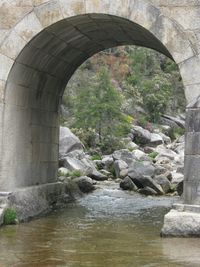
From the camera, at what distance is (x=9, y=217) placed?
9.38 metres

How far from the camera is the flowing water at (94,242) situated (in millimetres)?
6688

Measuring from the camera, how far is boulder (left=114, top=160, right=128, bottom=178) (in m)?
21.3

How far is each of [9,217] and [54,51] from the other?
349 cm

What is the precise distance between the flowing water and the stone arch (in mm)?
1224

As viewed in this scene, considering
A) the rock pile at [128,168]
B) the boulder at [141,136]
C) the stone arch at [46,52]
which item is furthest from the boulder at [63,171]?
the boulder at [141,136]

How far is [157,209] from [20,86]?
4769 millimetres

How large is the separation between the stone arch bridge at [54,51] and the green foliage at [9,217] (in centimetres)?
58

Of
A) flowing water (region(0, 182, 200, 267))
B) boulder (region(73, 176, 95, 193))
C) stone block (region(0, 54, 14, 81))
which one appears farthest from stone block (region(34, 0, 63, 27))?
boulder (region(73, 176, 95, 193))

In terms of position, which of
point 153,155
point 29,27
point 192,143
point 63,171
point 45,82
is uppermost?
point 29,27

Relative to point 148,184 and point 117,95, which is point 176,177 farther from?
point 117,95

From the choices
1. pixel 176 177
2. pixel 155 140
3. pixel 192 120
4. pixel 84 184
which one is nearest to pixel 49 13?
pixel 192 120

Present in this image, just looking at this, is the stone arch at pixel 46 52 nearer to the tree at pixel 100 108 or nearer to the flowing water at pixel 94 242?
the flowing water at pixel 94 242

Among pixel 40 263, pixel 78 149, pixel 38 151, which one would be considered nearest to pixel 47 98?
pixel 38 151

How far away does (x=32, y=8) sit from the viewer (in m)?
9.44
